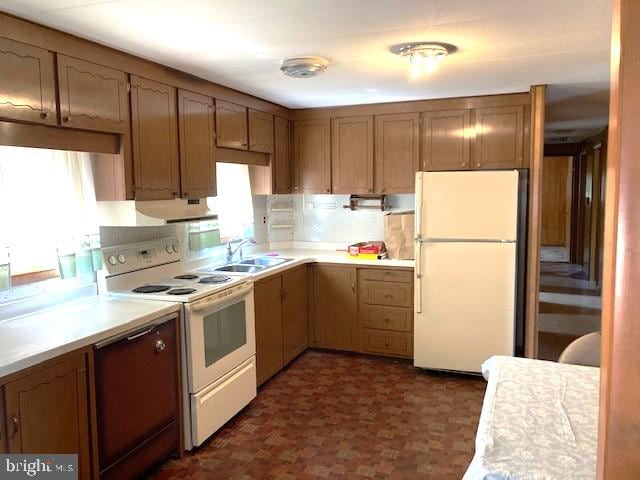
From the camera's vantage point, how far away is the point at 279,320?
A: 13.0 feet

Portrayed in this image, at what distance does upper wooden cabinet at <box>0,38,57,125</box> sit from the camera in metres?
2.09

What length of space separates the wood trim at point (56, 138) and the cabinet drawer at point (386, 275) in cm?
226

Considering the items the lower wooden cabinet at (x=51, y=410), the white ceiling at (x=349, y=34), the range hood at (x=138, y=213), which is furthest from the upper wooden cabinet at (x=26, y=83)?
the lower wooden cabinet at (x=51, y=410)

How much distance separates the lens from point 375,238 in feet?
15.8

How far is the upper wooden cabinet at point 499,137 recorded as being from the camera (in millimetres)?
3965

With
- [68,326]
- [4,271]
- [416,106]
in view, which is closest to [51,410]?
[68,326]

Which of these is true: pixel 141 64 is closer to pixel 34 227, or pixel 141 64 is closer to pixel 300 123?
pixel 34 227

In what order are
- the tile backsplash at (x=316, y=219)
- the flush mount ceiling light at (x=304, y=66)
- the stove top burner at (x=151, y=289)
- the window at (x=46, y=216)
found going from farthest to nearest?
the tile backsplash at (x=316, y=219) < the stove top burner at (x=151, y=289) < the flush mount ceiling light at (x=304, y=66) < the window at (x=46, y=216)

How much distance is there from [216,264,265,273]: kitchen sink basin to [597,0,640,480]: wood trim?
308 cm

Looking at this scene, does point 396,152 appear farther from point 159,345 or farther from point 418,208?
point 159,345

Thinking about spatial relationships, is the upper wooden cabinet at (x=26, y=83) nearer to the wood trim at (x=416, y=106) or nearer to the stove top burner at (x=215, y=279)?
the stove top burner at (x=215, y=279)

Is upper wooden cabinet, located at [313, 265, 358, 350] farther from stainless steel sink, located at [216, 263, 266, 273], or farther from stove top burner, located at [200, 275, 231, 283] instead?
stove top burner, located at [200, 275, 231, 283]

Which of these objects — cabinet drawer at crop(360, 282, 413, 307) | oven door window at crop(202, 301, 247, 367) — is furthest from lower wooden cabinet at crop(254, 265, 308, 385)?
cabinet drawer at crop(360, 282, 413, 307)

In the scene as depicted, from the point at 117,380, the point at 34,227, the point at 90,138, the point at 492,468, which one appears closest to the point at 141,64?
the point at 90,138
